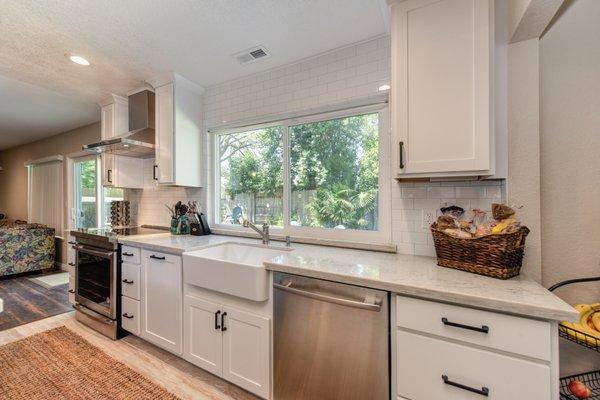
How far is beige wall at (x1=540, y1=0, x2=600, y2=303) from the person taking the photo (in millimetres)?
1361

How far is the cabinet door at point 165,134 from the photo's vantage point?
2619 millimetres

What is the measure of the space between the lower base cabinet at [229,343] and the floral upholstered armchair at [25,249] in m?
4.32

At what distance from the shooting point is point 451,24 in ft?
4.43

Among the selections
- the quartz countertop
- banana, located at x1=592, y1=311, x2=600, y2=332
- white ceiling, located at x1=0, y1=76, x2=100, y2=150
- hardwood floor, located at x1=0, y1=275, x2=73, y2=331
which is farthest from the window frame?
banana, located at x1=592, y1=311, x2=600, y2=332

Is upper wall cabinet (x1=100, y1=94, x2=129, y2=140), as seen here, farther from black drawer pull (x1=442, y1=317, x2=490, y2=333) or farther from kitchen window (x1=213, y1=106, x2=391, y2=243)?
black drawer pull (x1=442, y1=317, x2=490, y2=333)

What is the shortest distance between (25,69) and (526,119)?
383 centimetres

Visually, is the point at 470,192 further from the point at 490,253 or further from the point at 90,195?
the point at 90,195

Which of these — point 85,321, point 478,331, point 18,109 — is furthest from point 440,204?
point 18,109

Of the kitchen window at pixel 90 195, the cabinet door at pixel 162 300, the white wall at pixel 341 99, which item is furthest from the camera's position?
the kitchen window at pixel 90 195

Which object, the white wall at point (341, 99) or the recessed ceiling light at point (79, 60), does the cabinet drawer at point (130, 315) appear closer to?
the white wall at point (341, 99)

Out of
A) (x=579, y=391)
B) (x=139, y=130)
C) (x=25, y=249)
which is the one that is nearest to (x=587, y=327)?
(x=579, y=391)

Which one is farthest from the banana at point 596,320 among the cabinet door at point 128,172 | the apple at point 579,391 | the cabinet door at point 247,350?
the cabinet door at point 128,172

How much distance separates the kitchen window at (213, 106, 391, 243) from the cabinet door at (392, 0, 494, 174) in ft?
1.64

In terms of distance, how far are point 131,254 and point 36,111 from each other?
120 inches
